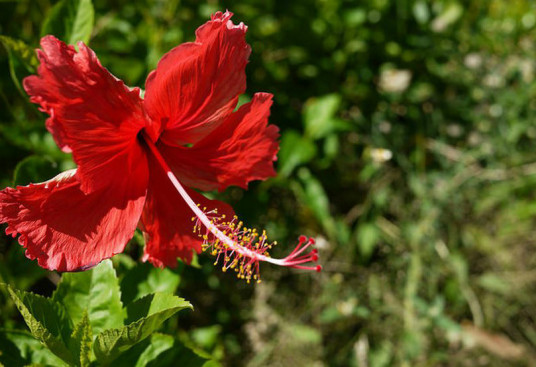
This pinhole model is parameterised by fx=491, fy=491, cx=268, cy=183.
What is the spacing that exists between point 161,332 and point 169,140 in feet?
1.32

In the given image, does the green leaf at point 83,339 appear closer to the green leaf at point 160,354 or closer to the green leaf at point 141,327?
the green leaf at point 141,327

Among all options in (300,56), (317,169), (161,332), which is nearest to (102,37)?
(300,56)

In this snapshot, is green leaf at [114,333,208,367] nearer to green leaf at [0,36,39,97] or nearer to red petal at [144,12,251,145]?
red petal at [144,12,251,145]

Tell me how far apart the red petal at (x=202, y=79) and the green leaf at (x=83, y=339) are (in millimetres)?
395

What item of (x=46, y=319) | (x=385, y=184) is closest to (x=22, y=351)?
(x=46, y=319)

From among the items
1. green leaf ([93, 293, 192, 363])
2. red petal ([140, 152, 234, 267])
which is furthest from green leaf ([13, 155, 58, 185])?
green leaf ([93, 293, 192, 363])

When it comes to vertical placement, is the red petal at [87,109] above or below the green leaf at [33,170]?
above

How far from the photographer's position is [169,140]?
1.06 m

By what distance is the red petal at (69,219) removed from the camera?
84cm

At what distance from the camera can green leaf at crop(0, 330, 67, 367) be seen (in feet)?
3.14

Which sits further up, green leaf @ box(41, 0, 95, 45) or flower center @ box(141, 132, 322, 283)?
green leaf @ box(41, 0, 95, 45)

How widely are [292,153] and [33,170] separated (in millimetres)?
789

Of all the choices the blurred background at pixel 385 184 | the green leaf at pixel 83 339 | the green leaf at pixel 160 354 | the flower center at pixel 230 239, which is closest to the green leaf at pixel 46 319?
the green leaf at pixel 83 339

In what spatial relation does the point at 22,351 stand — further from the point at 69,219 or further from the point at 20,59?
the point at 20,59
